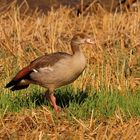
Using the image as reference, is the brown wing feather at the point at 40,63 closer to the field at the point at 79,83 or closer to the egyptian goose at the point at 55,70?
the egyptian goose at the point at 55,70

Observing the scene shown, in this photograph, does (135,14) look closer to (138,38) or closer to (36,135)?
(138,38)

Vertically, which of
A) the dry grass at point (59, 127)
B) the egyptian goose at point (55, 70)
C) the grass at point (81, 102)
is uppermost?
the egyptian goose at point (55, 70)

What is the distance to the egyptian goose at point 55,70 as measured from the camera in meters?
7.02

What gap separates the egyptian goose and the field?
0.23 metres

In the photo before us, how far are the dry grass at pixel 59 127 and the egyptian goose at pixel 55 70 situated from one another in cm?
25

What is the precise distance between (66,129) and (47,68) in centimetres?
Answer: 84

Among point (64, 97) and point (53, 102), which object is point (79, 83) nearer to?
point (64, 97)

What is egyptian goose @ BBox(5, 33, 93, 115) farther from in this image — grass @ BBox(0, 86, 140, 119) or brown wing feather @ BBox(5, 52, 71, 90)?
grass @ BBox(0, 86, 140, 119)

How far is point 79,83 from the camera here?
27.0ft

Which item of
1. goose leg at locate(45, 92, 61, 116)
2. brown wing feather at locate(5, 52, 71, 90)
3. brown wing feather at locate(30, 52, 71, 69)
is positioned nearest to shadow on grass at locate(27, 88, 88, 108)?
goose leg at locate(45, 92, 61, 116)

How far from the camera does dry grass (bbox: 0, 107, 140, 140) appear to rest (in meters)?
6.23

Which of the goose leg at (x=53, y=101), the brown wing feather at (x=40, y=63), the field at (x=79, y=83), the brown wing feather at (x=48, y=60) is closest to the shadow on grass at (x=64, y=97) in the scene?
→ the field at (x=79, y=83)

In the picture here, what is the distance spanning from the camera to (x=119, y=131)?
21.0 ft

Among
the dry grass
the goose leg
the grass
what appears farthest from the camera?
the goose leg
